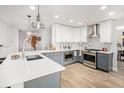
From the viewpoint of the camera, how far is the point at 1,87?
80 centimetres

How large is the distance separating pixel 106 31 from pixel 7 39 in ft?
18.1

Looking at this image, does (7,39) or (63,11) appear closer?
(63,11)

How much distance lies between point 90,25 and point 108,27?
125 centimetres

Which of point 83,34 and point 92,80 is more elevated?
point 83,34

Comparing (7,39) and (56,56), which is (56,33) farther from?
(7,39)

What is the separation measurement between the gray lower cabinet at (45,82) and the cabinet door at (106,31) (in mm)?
3351

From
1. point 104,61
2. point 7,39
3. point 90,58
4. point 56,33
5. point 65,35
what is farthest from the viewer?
point 7,39

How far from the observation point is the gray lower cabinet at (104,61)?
12.2 feet

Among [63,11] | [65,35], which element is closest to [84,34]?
[65,35]

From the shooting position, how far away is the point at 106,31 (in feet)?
13.4

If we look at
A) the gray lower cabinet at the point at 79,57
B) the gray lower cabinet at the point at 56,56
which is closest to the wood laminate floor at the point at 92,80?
the gray lower cabinet at the point at 56,56

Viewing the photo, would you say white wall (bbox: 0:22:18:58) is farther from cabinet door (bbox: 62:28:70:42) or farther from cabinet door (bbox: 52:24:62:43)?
cabinet door (bbox: 62:28:70:42)

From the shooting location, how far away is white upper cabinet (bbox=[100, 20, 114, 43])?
154 inches

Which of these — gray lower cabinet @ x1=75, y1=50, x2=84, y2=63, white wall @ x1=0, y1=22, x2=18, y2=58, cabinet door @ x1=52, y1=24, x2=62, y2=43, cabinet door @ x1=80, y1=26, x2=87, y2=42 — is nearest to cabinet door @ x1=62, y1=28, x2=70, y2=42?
cabinet door @ x1=52, y1=24, x2=62, y2=43
